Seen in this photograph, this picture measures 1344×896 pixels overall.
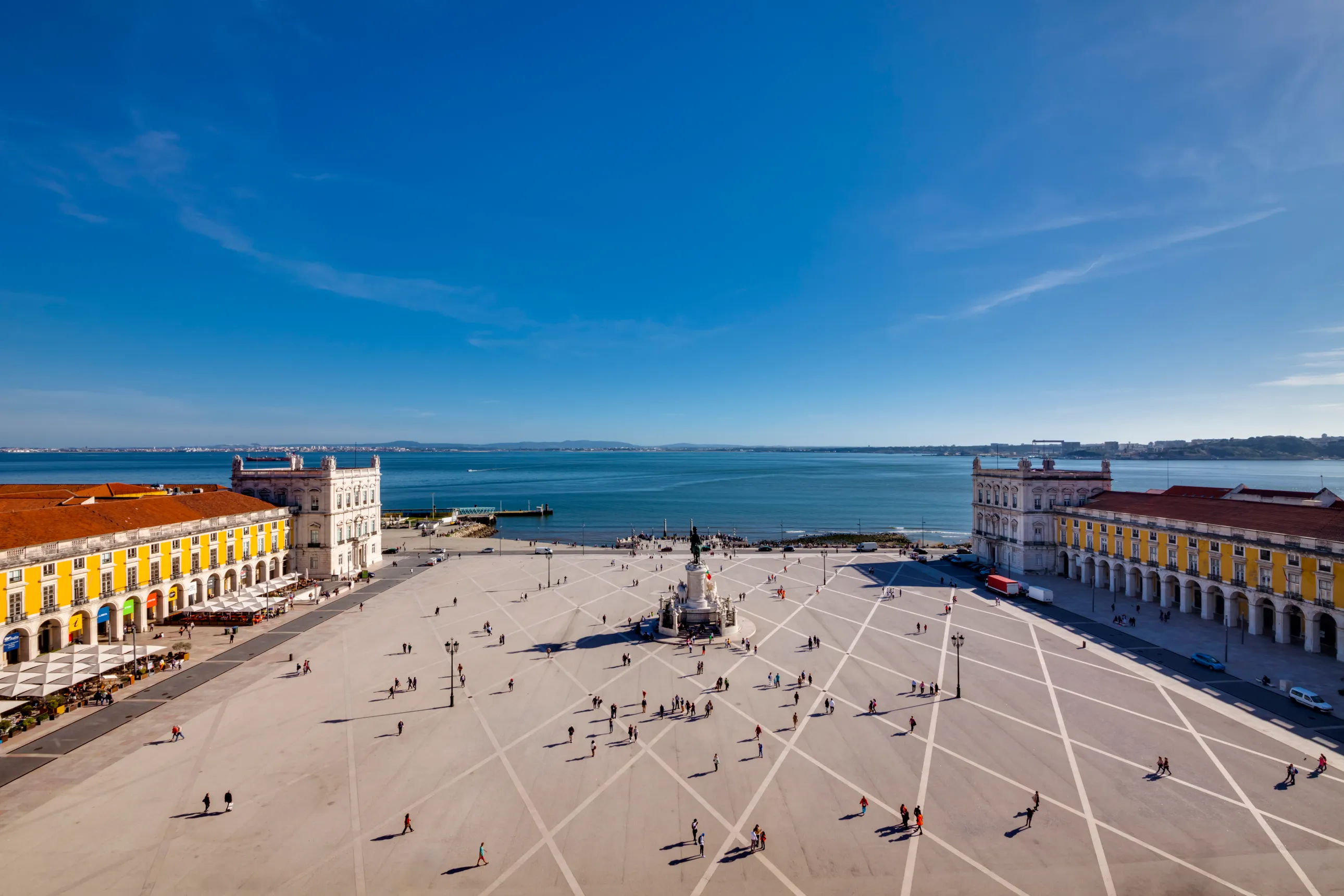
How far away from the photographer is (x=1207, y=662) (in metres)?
35.7

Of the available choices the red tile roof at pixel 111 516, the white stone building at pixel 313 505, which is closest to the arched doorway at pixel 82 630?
the red tile roof at pixel 111 516

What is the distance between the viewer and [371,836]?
67.4 feet

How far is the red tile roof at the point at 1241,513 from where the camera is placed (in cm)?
3947

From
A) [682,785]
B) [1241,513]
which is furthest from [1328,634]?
[682,785]

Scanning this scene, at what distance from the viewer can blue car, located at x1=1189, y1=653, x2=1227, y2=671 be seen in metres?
35.3

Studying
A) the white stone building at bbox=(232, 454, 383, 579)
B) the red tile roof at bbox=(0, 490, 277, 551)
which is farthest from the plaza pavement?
the white stone building at bbox=(232, 454, 383, 579)

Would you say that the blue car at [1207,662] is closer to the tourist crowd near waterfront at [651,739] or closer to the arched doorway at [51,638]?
the tourist crowd near waterfront at [651,739]

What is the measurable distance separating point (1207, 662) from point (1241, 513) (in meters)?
18.2

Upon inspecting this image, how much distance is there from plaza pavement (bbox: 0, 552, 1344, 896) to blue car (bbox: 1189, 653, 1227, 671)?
353 centimetres

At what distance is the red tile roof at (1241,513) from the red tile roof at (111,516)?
78.7 meters

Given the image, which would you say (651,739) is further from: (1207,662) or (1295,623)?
(1295,623)

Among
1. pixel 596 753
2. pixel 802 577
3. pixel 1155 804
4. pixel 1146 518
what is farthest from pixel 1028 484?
pixel 596 753

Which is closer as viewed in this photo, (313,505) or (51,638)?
(51,638)

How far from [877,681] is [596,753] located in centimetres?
1702
